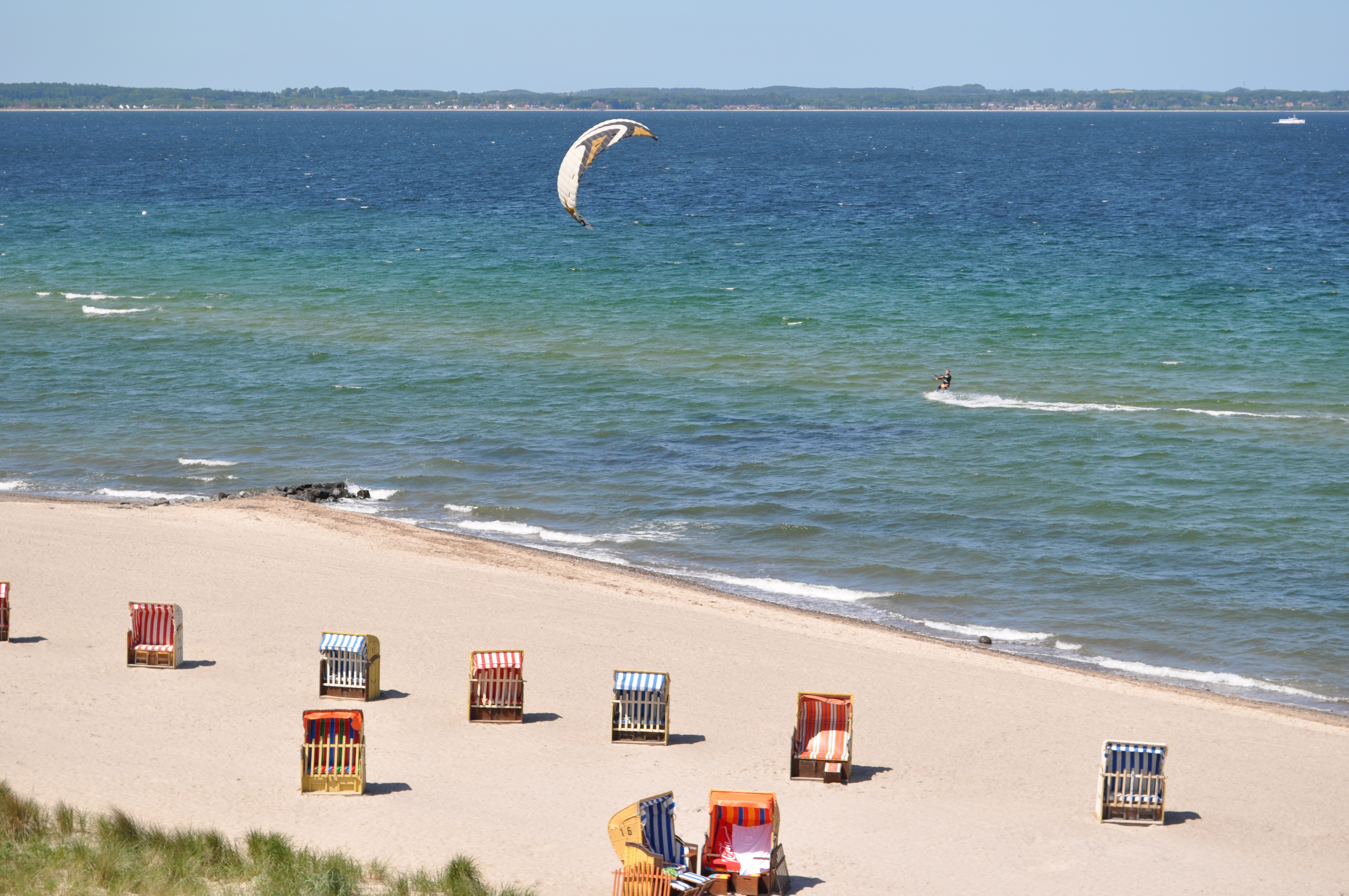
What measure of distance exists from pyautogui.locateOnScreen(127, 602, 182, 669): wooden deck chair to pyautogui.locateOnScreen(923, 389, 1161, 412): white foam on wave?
2662 centimetres

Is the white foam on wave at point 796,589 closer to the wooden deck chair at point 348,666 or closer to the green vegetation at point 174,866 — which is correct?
the wooden deck chair at point 348,666

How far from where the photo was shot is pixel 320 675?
17266mm

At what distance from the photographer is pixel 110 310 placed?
54.6m

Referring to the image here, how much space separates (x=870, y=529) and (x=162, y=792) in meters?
17.4

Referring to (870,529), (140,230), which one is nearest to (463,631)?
(870,529)

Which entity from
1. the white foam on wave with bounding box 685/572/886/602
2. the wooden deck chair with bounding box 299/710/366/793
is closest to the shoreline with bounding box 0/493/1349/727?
the white foam on wave with bounding box 685/572/886/602

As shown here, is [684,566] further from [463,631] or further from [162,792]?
[162,792]

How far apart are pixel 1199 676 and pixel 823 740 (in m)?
8.94

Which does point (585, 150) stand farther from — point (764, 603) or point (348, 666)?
point (348, 666)

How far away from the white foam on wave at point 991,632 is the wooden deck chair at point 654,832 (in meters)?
11.0

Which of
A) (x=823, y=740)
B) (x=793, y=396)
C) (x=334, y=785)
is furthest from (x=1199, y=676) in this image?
(x=793, y=396)

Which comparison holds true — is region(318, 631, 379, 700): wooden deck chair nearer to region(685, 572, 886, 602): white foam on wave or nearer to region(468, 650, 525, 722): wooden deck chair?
region(468, 650, 525, 722): wooden deck chair

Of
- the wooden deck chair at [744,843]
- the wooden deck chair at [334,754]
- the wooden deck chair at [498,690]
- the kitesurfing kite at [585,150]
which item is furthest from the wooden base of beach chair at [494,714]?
the kitesurfing kite at [585,150]

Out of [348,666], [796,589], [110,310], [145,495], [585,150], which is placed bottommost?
[348,666]
